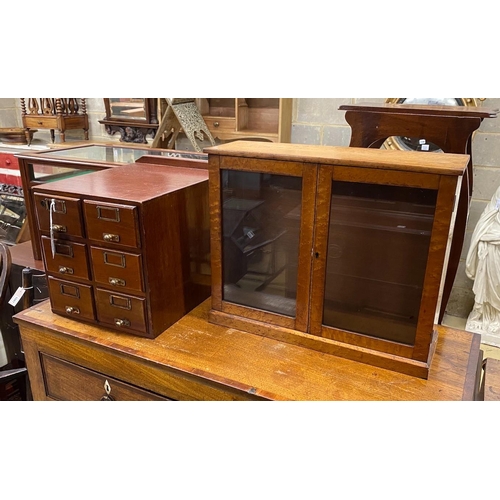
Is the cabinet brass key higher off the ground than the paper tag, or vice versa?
the cabinet brass key

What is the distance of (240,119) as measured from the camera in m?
2.22

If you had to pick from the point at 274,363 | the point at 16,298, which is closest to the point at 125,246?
the point at 274,363

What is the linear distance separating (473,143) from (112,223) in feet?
→ 5.84

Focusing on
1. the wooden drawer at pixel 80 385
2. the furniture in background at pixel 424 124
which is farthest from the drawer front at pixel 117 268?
the furniture in background at pixel 424 124

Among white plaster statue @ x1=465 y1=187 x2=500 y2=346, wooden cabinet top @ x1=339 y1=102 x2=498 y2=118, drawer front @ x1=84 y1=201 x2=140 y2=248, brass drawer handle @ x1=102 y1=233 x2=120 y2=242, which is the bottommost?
white plaster statue @ x1=465 y1=187 x2=500 y2=346

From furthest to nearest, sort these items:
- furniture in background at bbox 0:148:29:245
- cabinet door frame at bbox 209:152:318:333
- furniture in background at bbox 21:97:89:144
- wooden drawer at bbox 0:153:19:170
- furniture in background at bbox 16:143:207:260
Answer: furniture in background at bbox 21:97:89:144
wooden drawer at bbox 0:153:19:170
furniture in background at bbox 0:148:29:245
furniture in background at bbox 16:143:207:260
cabinet door frame at bbox 209:152:318:333

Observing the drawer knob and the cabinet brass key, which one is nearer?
the cabinet brass key

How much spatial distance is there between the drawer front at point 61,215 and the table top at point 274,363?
24cm

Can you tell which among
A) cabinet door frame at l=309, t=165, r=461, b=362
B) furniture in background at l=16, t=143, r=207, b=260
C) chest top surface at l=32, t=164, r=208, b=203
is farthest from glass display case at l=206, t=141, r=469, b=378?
furniture in background at l=16, t=143, r=207, b=260

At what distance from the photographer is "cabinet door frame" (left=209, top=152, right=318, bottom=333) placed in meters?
0.90

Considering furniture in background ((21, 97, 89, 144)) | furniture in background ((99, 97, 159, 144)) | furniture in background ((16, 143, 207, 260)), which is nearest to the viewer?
furniture in background ((16, 143, 207, 260))

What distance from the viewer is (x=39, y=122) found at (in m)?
2.84

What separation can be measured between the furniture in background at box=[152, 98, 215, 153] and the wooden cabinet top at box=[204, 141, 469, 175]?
1.23 meters

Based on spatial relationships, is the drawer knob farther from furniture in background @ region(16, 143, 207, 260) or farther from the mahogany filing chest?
furniture in background @ region(16, 143, 207, 260)
